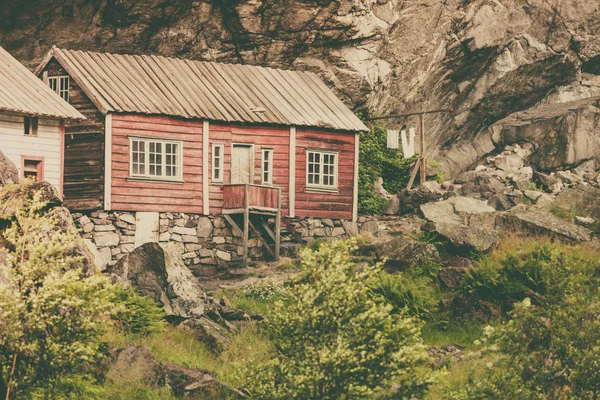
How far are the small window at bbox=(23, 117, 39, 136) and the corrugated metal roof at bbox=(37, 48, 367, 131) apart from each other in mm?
2109

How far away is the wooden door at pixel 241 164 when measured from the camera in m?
45.4

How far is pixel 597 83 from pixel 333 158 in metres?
18.6

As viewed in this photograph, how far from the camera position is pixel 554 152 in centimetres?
5512

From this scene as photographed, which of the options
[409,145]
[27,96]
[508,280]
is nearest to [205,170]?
[27,96]

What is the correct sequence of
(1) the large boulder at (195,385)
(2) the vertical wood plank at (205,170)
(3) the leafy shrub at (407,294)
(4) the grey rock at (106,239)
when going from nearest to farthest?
(1) the large boulder at (195,385) < (3) the leafy shrub at (407,294) < (4) the grey rock at (106,239) < (2) the vertical wood plank at (205,170)

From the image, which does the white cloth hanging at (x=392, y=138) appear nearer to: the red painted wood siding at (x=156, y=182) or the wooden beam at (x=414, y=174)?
the wooden beam at (x=414, y=174)

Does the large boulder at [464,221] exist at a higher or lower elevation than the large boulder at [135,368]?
higher

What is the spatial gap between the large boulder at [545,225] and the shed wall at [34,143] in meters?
14.1

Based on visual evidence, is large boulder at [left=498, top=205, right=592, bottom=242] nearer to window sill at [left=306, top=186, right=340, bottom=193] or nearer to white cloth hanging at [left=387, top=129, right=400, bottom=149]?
window sill at [left=306, top=186, right=340, bottom=193]

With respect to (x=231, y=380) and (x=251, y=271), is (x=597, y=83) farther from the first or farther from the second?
(x=231, y=380)

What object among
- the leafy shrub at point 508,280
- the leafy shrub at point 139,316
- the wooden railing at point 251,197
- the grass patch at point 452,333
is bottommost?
the grass patch at point 452,333

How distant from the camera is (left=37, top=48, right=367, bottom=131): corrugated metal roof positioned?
143 ft

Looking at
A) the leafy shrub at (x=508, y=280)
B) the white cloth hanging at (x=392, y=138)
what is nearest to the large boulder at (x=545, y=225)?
the leafy shrub at (x=508, y=280)

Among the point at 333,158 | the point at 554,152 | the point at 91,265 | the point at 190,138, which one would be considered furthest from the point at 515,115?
the point at 91,265
